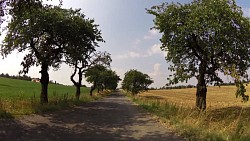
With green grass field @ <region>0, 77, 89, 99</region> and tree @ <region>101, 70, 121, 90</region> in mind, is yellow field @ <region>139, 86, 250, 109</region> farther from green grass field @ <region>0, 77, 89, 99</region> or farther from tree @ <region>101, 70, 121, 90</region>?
green grass field @ <region>0, 77, 89, 99</region>

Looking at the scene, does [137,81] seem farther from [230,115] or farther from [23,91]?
[230,115]

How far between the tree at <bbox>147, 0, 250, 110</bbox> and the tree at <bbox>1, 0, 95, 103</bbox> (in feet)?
22.7

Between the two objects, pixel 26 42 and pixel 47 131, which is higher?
pixel 26 42

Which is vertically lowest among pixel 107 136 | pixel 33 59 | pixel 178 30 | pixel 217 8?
pixel 107 136

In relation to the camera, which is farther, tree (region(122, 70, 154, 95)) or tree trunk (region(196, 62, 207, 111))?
tree (region(122, 70, 154, 95))

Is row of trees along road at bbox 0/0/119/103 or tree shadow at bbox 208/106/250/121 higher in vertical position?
row of trees along road at bbox 0/0/119/103

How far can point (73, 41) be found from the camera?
84.4 ft

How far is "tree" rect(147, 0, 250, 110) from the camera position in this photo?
957 inches

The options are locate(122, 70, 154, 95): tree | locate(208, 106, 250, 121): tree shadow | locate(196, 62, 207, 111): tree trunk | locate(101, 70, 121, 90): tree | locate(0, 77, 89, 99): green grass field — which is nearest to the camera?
locate(208, 106, 250, 121): tree shadow

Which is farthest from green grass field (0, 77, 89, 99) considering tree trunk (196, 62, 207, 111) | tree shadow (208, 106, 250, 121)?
tree trunk (196, 62, 207, 111)

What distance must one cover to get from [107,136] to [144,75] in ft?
235

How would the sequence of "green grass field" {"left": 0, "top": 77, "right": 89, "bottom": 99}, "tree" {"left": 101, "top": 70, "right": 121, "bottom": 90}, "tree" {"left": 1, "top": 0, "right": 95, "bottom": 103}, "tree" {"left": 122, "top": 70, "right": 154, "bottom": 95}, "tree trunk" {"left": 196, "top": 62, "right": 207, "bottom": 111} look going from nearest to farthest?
1. "tree" {"left": 1, "top": 0, "right": 95, "bottom": 103}
2. "tree trunk" {"left": 196, "top": 62, "right": 207, "bottom": 111}
3. "green grass field" {"left": 0, "top": 77, "right": 89, "bottom": 99}
4. "tree" {"left": 122, "top": 70, "right": 154, "bottom": 95}
5. "tree" {"left": 101, "top": 70, "right": 121, "bottom": 90}

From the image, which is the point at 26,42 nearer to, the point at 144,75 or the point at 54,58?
the point at 54,58

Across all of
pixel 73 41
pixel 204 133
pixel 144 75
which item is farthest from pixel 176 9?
pixel 144 75
